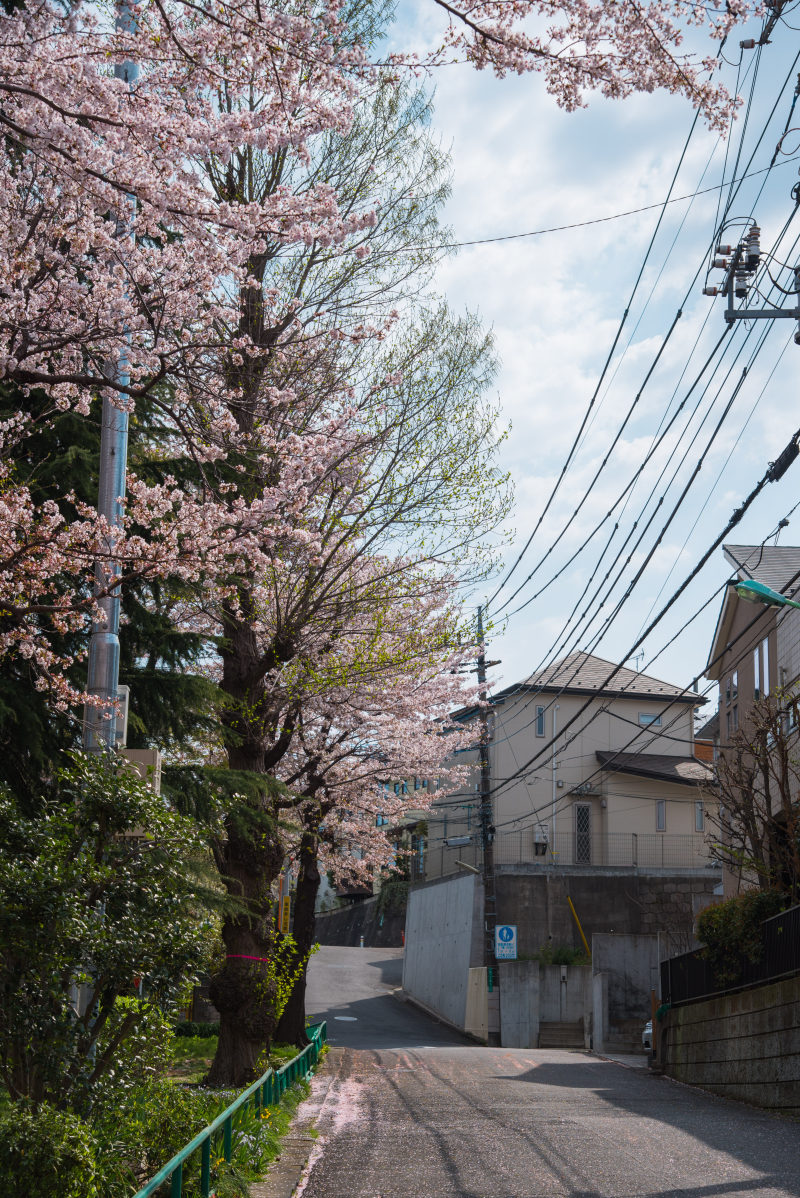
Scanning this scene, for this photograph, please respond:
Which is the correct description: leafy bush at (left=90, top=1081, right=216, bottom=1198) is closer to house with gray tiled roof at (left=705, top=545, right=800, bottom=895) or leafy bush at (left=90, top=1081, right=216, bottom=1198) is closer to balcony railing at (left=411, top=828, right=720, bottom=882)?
house with gray tiled roof at (left=705, top=545, right=800, bottom=895)

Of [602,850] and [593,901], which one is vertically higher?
[602,850]

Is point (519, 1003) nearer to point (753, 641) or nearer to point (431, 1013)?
point (431, 1013)

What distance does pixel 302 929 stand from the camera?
878 inches

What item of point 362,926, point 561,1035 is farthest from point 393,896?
point 561,1035

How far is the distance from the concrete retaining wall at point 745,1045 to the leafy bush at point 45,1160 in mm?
9730

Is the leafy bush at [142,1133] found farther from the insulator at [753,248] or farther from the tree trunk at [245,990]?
the insulator at [753,248]

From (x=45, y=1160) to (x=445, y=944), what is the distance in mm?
35416

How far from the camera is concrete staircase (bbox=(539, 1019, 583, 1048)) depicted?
31.5 metres

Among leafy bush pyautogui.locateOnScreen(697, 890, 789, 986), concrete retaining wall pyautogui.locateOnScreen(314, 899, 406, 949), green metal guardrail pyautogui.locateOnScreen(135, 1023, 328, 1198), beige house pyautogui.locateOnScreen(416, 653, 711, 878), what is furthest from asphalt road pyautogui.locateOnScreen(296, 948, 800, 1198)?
concrete retaining wall pyautogui.locateOnScreen(314, 899, 406, 949)

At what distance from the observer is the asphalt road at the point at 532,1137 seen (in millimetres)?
7805

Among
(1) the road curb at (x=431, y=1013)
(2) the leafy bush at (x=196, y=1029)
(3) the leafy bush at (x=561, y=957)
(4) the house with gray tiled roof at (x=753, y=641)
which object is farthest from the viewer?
(3) the leafy bush at (x=561, y=957)

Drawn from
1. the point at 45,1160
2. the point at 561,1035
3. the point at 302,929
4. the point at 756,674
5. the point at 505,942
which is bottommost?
the point at 561,1035

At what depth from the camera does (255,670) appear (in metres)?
14.7

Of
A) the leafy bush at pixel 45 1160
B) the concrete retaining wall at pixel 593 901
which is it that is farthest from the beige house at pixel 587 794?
the leafy bush at pixel 45 1160
